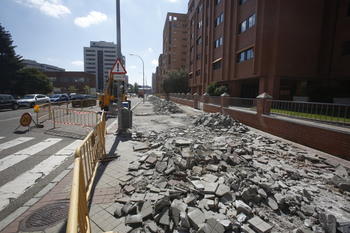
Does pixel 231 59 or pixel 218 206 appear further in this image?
pixel 231 59

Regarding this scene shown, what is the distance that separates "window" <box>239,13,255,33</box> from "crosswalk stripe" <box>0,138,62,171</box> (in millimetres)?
21341

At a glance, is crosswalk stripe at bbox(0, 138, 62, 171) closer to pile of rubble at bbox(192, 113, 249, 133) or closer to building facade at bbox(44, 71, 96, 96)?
pile of rubble at bbox(192, 113, 249, 133)

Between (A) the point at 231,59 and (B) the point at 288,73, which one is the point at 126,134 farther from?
(A) the point at 231,59

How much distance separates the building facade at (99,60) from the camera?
406ft

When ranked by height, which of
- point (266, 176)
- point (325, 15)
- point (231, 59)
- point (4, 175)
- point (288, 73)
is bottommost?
point (4, 175)

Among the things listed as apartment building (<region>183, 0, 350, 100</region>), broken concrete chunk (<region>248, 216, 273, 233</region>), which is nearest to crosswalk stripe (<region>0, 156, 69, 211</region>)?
broken concrete chunk (<region>248, 216, 273, 233</region>)

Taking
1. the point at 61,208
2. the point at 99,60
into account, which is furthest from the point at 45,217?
the point at 99,60

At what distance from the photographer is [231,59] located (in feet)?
76.3

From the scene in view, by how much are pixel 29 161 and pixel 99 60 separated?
5398 inches

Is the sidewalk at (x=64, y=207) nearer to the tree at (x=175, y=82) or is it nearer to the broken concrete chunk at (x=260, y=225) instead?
the broken concrete chunk at (x=260, y=225)

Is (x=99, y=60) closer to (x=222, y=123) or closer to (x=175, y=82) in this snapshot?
(x=175, y=82)

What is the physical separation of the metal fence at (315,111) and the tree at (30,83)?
45.8m

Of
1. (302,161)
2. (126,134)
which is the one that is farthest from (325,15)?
(126,134)

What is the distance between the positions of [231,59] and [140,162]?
22255mm
